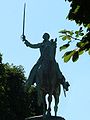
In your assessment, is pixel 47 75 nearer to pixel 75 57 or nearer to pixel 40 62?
pixel 40 62

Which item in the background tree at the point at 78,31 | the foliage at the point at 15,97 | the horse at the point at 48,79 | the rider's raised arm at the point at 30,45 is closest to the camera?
the background tree at the point at 78,31

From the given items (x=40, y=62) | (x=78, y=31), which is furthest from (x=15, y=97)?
(x=78, y=31)

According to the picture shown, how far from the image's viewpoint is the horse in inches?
891

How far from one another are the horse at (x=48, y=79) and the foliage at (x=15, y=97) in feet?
84.1

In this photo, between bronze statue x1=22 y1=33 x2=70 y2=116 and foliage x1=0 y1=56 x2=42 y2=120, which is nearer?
bronze statue x1=22 y1=33 x2=70 y2=116

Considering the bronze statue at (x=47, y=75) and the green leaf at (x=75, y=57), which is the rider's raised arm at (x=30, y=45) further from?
the green leaf at (x=75, y=57)

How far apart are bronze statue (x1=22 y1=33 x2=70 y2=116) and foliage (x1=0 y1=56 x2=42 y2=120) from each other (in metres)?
25.6

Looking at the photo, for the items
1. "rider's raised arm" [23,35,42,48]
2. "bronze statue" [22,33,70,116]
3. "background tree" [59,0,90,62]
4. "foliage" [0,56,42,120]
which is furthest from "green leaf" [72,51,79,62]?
"foliage" [0,56,42,120]

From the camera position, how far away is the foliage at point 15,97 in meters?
49.9

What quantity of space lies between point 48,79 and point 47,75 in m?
0.15

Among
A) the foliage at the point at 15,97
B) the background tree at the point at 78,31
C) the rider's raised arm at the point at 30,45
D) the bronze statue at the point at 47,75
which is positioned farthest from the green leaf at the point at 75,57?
the foliage at the point at 15,97

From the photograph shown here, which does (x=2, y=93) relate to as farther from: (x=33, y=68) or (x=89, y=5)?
(x=89, y=5)

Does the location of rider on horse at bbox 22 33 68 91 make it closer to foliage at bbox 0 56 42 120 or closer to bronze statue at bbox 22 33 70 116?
bronze statue at bbox 22 33 70 116

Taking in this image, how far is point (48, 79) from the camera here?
22.8 meters
